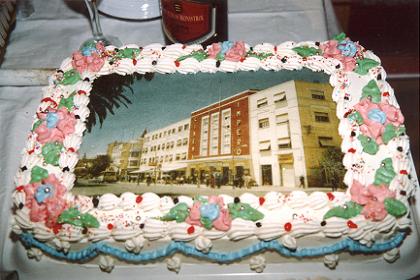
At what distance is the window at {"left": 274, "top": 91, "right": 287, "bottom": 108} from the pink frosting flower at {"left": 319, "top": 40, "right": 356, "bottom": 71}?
25cm

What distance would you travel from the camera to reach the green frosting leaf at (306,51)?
1579mm

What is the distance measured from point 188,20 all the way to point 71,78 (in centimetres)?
47

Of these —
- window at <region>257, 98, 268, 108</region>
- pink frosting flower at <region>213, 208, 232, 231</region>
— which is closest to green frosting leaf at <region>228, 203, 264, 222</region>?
pink frosting flower at <region>213, 208, 232, 231</region>

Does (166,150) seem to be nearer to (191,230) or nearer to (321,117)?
(191,230)

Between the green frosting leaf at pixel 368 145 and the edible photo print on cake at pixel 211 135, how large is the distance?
7cm

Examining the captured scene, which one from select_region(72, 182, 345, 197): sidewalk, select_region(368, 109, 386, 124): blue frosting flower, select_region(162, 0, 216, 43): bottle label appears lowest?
select_region(72, 182, 345, 197): sidewalk

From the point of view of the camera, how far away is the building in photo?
4.34 ft

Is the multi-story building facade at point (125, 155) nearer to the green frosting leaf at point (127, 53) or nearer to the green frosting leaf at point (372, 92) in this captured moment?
the green frosting leaf at point (127, 53)

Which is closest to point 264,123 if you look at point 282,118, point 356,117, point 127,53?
point 282,118

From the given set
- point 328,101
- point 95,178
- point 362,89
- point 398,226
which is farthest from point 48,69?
point 398,226

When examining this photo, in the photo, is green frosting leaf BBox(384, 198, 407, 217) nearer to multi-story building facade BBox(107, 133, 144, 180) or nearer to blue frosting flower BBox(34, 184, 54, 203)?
multi-story building facade BBox(107, 133, 144, 180)

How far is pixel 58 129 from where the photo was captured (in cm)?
144

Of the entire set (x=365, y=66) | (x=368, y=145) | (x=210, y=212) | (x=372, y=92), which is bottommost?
(x=210, y=212)

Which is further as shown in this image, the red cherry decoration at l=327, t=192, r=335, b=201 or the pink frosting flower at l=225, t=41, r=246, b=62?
the pink frosting flower at l=225, t=41, r=246, b=62
